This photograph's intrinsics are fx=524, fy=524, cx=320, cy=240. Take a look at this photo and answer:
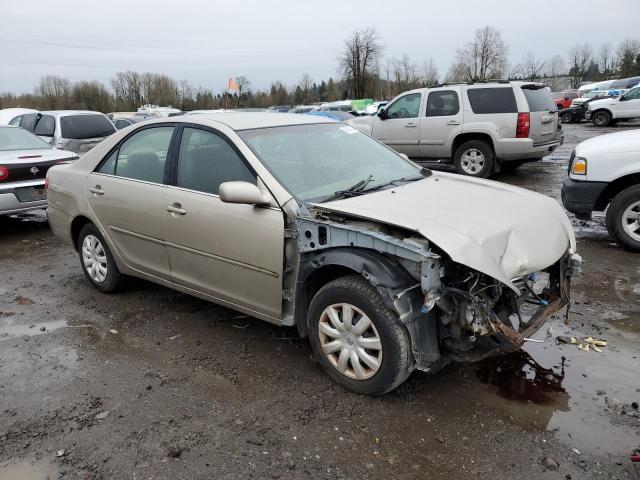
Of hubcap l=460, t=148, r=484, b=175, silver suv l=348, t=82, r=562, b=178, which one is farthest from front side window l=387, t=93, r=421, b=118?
hubcap l=460, t=148, r=484, b=175

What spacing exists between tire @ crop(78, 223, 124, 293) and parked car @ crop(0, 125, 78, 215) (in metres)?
2.81

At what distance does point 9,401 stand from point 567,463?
3.37 metres

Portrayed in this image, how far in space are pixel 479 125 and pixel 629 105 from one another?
1668 centimetres

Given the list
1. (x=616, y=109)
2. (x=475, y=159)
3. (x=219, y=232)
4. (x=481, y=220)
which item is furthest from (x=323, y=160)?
(x=616, y=109)

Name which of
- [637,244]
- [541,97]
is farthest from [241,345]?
[541,97]

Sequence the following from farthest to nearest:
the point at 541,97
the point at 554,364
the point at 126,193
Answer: the point at 541,97 → the point at 126,193 → the point at 554,364

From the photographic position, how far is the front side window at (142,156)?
429cm

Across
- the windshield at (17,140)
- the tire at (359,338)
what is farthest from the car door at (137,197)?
the windshield at (17,140)

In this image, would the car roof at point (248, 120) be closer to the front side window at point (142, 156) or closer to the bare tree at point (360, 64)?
the front side window at point (142, 156)

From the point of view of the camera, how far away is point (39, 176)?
762 cm

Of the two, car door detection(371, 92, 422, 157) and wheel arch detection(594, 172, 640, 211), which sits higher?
car door detection(371, 92, 422, 157)

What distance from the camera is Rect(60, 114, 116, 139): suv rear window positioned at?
11102 mm

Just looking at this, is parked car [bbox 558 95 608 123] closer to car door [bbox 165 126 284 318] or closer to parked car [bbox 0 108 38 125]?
parked car [bbox 0 108 38 125]

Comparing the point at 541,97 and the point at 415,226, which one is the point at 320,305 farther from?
the point at 541,97
